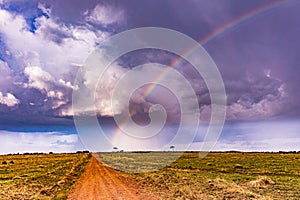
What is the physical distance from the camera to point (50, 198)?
65.3 ft

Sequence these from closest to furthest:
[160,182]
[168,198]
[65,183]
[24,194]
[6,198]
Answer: [168,198]
[6,198]
[24,194]
[160,182]
[65,183]

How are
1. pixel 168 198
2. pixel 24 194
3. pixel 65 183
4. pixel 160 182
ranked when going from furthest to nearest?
pixel 65 183 → pixel 160 182 → pixel 24 194 → pixel 168 198

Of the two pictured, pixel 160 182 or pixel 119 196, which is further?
pixel 160 182

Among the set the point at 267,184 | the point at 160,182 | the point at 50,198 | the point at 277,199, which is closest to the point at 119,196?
the point at 50,198

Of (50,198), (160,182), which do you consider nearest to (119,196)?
(50,198)

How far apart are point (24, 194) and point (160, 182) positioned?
10146mm

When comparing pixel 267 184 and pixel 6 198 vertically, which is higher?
pixel 267 184

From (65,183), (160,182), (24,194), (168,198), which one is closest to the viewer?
(168,198)

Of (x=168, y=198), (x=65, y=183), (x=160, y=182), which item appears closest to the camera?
(x=168, y=198)

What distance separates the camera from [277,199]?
19.6m

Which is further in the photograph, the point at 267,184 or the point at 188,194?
the point at 267,184

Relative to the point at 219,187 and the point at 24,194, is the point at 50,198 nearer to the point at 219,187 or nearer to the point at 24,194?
the point at 24,194

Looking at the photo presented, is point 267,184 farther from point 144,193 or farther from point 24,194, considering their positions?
point 24,194

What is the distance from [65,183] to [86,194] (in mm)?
7603
